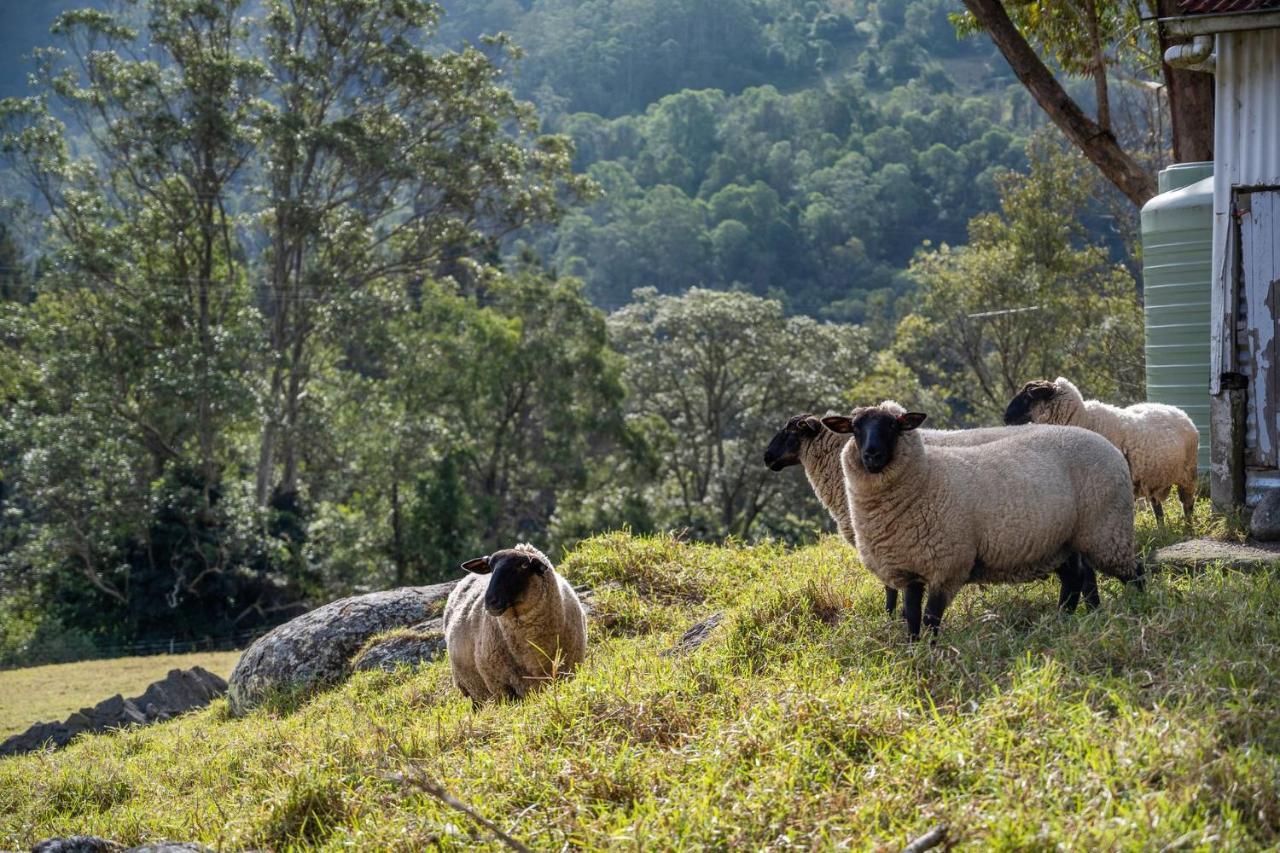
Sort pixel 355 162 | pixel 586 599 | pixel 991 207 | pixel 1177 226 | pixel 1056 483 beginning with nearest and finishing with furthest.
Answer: pixel 1056 483 → pixel 586 599 → pixel 1177 226 → pixel 355 162 → pixel 991 207

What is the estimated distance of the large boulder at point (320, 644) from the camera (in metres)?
11.2

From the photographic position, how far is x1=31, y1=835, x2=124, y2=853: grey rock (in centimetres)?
561

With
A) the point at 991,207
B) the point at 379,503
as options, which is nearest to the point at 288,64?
the point at 379,503

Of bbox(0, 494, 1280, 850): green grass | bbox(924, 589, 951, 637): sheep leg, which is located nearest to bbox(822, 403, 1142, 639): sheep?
bbox(924, 589, 951, 637): sheep leg

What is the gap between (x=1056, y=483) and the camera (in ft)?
23.8

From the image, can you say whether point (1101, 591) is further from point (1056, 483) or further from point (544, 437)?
point (544, 437)

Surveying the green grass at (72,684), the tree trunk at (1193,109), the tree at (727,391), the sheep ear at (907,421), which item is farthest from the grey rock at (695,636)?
the tree at (727,391)

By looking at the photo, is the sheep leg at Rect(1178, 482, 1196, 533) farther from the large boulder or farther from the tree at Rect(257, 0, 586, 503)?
the tree at Rect(257, 0, 586, 503)

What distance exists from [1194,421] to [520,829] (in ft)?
31.5

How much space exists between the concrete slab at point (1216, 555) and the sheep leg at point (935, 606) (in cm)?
181

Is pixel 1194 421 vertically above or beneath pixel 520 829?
above

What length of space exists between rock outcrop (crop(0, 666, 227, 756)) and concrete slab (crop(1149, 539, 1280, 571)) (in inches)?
359

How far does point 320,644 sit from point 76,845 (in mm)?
5674

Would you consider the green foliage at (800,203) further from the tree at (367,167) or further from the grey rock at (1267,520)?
the grey rock at (1267,520)
